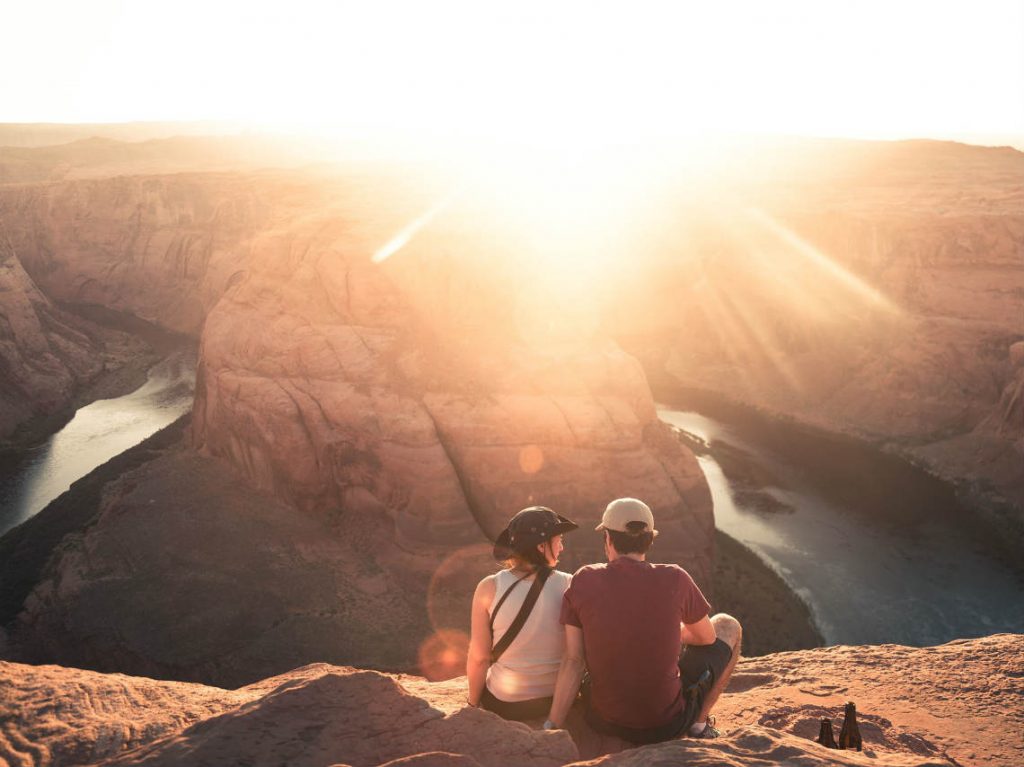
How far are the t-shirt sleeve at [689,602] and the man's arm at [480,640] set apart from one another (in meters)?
1.48

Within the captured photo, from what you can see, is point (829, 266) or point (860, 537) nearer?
point (860, 537)

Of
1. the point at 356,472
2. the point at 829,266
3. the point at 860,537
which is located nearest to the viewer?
the point at 356,472

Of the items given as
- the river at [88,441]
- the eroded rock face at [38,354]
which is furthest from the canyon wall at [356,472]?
the eroded rock face at [38,354]

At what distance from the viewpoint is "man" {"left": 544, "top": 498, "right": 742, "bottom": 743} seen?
5.41 meters

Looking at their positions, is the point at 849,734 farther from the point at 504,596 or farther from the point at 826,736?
the point at 504,596

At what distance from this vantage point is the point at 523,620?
5.64 meters

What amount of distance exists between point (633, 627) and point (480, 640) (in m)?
1.27

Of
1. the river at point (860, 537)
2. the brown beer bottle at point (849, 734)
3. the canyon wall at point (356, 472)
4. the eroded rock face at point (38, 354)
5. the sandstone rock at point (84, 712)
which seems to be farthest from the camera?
the eroded rock face at point (38, 354)

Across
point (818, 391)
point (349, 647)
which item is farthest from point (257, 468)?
point (818, 391)

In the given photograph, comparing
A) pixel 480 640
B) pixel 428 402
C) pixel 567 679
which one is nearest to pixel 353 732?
pixel 480 640

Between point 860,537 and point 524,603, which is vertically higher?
point 524,603

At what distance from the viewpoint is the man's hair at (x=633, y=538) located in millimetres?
5527

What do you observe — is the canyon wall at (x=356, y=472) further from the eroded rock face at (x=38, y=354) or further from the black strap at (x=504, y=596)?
the eroded rock face at (x=38, y=354)

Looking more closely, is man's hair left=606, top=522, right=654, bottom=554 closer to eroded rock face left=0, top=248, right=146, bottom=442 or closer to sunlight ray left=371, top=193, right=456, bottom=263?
sunlight ray left=371, top=193, right=456, bottom=263
